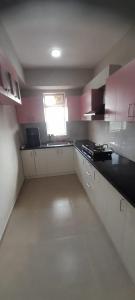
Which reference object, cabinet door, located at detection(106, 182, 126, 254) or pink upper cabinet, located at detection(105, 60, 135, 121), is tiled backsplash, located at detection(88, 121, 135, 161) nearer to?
pink upper cabinet, located at detection(105, 60, 135, 121)

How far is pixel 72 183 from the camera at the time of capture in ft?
10.9

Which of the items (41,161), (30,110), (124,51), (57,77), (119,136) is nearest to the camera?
(124,51)

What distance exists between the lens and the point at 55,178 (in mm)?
3664

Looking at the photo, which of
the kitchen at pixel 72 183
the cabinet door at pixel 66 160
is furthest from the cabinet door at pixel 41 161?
the cabinet door at pixel 66 160

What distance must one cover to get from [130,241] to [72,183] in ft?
6.93

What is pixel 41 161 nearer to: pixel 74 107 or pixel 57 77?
pixel 74 107

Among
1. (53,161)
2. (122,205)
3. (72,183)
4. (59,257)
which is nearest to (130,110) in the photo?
(122,205)

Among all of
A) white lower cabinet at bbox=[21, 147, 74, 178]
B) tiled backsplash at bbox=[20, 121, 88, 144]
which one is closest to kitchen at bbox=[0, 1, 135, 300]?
white lower cabinet at bbox=[21, 147, 74, 178]

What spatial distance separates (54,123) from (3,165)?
217 cm

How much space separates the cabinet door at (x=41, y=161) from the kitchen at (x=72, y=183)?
0.25 metres

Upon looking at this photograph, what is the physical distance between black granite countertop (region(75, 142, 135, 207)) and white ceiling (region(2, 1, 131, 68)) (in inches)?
A: 68.7

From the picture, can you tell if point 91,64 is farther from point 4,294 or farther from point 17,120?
point 4,294

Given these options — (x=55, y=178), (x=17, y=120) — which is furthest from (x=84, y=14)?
(x=55, y=178)

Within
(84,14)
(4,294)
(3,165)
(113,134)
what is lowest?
(4,294)
